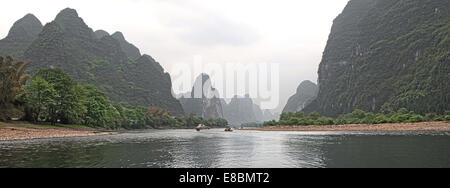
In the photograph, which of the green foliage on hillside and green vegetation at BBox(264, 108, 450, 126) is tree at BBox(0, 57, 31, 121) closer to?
the green foliage on hillside

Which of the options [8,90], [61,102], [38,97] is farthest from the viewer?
[61,102]

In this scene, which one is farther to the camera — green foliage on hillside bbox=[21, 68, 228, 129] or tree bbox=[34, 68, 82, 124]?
tree bbox=[34, 68, 82, 124]

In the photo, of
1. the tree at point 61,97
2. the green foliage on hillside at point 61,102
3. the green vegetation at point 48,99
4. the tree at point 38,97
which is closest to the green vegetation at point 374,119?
the green foliage on hillside at point 61,102

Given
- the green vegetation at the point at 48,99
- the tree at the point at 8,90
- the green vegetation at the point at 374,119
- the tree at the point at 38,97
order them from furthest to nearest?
the green vegetation at the point at 374,119 → the tree at the point at 38,97 → the green vegetation at the point at 48,99 → the tree at the point at 8,90

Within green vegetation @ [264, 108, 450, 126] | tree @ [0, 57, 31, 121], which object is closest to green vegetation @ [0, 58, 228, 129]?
tree @ [0, 57, 31, 121]

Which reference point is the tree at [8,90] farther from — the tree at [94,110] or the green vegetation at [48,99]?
the tree at [94,110]

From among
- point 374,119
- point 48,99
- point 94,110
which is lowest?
point 374,119

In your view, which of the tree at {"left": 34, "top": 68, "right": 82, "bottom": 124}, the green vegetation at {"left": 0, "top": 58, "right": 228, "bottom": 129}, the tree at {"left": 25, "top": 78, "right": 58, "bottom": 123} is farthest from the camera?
the tree at {"left": 34, "top": 68, "right": 82, "bottom": 124}

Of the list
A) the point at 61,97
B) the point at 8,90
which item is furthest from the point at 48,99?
the point at 8,90

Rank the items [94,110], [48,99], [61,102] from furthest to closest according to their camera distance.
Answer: [94,110]
[61,102]
[48,99]

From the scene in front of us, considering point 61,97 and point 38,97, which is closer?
point 38,97

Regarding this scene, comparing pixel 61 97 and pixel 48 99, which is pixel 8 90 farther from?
pixel 61 97
